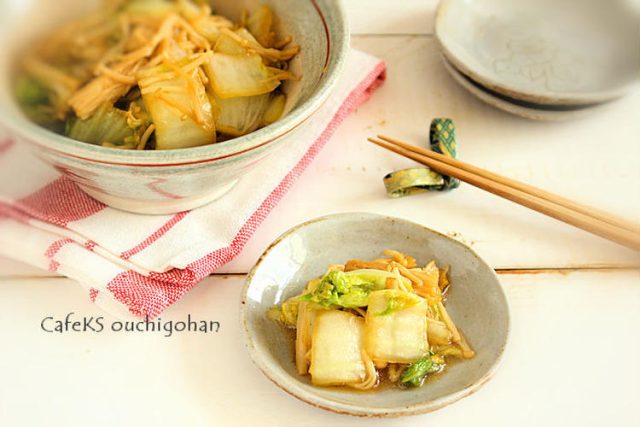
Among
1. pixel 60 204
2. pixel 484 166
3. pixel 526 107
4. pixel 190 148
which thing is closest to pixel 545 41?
pixel 526 107

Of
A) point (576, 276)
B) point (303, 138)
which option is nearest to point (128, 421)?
point (303, 138)

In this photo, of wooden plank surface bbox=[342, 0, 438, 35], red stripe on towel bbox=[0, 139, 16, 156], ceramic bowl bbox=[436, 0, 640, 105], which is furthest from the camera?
wooden plank surface bbox=[342, 0, 438, 35]

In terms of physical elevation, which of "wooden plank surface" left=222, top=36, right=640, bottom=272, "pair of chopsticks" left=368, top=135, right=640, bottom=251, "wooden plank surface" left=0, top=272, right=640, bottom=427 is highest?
"pair of chopsticks" left=368, top=135, right=640, bottom=251

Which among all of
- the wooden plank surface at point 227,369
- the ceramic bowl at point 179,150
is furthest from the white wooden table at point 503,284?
the ceramic bowl at point 179,150

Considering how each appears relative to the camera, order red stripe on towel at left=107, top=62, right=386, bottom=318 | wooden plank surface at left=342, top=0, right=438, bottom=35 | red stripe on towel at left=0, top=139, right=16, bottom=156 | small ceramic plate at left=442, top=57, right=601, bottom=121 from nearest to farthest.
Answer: red stripe on towel at left=0, top=139, right=16, bottom=156
red stripe on towel at left=107, top=62, right=386, bottom=318
small ceramic plate at left=442, top=57, right=601, bottom=121
wooden plank surface at left=342, top=0, right=438, bottom=35

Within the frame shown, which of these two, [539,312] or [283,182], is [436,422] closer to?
[539,312]

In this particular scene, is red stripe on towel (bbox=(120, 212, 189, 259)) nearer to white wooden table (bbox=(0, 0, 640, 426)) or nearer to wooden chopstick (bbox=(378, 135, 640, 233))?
white wooden table (bbox=(0, 0, 640, 426))

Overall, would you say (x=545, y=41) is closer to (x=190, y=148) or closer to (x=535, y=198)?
(x=535, y=198)

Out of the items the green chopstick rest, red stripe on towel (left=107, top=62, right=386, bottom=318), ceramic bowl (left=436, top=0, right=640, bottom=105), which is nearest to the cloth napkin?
red stripe on towel (left=107, top=62, right=386, bottom=318)
